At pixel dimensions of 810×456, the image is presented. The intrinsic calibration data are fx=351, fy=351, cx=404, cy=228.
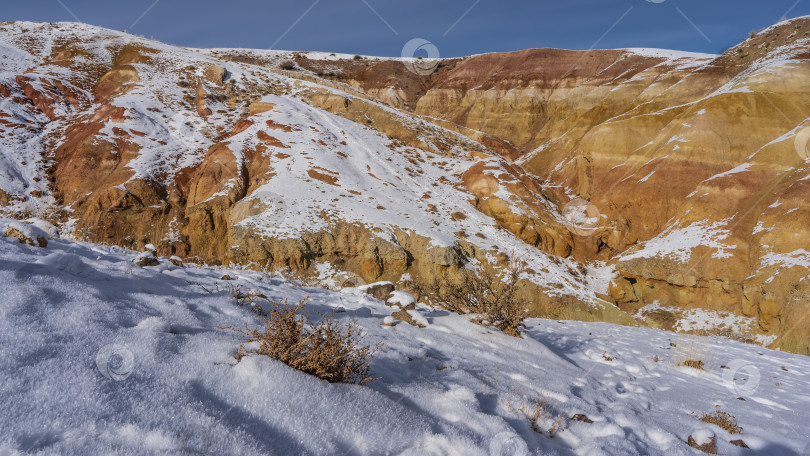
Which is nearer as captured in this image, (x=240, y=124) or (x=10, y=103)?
(x=10, y=103)

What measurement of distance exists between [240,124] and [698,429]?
2651 centimetres

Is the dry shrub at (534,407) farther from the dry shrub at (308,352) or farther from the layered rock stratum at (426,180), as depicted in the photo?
the layered rock stratum at (426,180)

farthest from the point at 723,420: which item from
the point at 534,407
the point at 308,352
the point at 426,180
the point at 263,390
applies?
the point at 426,180

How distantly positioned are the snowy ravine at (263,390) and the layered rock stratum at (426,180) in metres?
10.7

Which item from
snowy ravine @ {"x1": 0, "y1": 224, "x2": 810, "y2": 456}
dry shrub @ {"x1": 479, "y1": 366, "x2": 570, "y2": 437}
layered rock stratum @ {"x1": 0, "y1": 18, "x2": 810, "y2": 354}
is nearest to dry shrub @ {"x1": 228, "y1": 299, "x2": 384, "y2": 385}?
snowy ravine @ {"x1": 0, "y1": 224, "x2": 810, "y2": 456}

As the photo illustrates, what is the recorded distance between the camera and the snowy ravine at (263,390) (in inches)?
60.3

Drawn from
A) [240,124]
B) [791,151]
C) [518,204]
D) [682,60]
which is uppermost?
[682,60]

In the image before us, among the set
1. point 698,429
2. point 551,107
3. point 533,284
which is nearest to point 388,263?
point 533,284

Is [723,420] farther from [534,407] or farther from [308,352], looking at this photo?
[308,352]

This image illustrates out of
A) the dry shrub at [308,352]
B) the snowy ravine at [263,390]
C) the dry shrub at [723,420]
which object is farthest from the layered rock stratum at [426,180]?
the dry shrub at [723,420]

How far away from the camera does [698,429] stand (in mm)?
2775

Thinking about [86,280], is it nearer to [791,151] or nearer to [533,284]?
[533,284]

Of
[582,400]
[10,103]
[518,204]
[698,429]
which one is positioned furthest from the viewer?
[518,204]

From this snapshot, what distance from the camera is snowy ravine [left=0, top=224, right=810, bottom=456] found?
1.53 m
